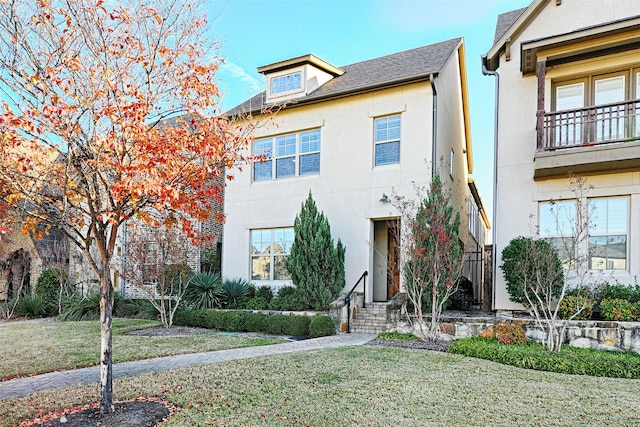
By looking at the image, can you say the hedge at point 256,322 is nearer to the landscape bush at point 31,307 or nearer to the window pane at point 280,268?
the window pane at point 280,268

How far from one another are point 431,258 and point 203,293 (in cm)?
773

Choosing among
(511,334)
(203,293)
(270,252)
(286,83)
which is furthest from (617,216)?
(203,293)

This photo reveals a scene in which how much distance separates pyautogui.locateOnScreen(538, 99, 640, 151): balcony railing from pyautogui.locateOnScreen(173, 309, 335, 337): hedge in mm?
7060

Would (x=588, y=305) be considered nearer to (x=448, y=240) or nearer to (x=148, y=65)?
(x=448, y=240)

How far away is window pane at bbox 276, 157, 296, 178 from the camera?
1633cm

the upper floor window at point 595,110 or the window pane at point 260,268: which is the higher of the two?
the upper floor window at point 595,110

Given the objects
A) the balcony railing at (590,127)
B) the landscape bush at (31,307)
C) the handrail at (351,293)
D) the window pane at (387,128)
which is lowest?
the landscape bush at (31,307)

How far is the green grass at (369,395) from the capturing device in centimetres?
540

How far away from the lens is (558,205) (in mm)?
12047

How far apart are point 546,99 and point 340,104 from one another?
6115mm

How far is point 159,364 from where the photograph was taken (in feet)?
28.1

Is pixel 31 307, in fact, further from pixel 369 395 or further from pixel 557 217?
pixel 557 217

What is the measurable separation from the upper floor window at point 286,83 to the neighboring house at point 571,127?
21.0 feet

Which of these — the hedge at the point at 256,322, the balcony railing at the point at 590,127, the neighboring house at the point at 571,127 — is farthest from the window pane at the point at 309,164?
the balcony railing at the point at 590,127
